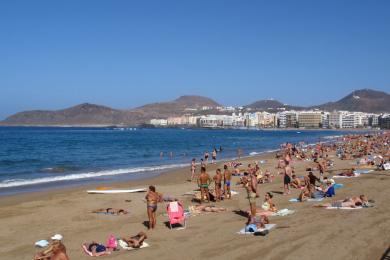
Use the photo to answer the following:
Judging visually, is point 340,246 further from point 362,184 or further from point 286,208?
point 362,184

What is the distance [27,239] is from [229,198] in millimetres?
7126

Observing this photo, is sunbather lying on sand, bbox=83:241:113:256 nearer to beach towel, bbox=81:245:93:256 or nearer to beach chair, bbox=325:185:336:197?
beach towel, bbox=81:245:93:256

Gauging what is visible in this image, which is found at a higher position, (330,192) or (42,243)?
(330,192)

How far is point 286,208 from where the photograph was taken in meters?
13.4

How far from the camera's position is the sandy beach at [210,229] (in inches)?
345

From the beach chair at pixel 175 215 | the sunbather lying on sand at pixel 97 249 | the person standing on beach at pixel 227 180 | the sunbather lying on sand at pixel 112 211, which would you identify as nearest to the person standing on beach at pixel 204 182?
the person standing on beach at pixel 227 180

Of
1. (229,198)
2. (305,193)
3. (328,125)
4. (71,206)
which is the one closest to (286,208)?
(305,193)

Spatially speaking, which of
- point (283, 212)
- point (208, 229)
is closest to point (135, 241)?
point (208, 229)

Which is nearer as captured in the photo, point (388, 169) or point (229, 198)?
point (229, 198)

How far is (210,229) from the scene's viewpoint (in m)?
11.0

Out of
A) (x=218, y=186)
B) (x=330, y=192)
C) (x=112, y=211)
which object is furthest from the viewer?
(x=218, y=186)

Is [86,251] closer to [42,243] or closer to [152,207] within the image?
[42,243]

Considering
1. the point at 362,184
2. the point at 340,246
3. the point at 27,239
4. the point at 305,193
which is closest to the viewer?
the point at 340,246

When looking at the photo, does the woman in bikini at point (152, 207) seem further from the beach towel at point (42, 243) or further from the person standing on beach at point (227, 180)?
the person standing on beach at point (227, 180)
